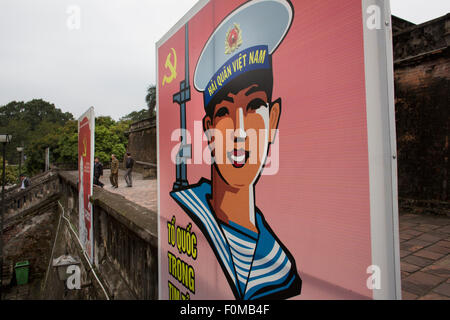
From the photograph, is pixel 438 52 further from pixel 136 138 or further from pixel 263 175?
pixel 136 138

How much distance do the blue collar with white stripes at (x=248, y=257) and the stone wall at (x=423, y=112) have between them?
258 inches

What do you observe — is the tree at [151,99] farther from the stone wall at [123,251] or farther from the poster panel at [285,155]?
the poster panel at [285,155]

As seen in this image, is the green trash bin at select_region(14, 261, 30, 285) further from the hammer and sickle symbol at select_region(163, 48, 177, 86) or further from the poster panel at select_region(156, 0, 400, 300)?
the hammer and sickle symbol at select_region(163, 48, 177, 86)

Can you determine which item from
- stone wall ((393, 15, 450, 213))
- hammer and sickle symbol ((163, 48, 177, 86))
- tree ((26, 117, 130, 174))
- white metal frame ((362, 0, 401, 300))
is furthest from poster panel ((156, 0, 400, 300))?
tree ((26, 117, 130, 174))

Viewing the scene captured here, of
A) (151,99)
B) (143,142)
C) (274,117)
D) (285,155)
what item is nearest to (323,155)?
(285,155)

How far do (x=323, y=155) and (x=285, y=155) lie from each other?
0.17m

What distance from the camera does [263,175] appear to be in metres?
1.17

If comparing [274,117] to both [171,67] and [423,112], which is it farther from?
[423,112]

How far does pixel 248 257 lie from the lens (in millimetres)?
1270

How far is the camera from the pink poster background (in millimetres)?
804

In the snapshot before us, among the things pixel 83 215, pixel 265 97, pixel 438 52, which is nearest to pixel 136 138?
pixel 83 215

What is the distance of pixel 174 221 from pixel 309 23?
158cm

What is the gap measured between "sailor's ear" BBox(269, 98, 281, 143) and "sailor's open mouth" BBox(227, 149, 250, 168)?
0.61ft

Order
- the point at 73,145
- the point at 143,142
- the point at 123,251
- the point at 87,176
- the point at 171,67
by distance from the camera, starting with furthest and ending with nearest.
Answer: the point at 73,145 < the point at 143,142 < the point at 87,176 < the point at 123,251 < the point at 171,67
